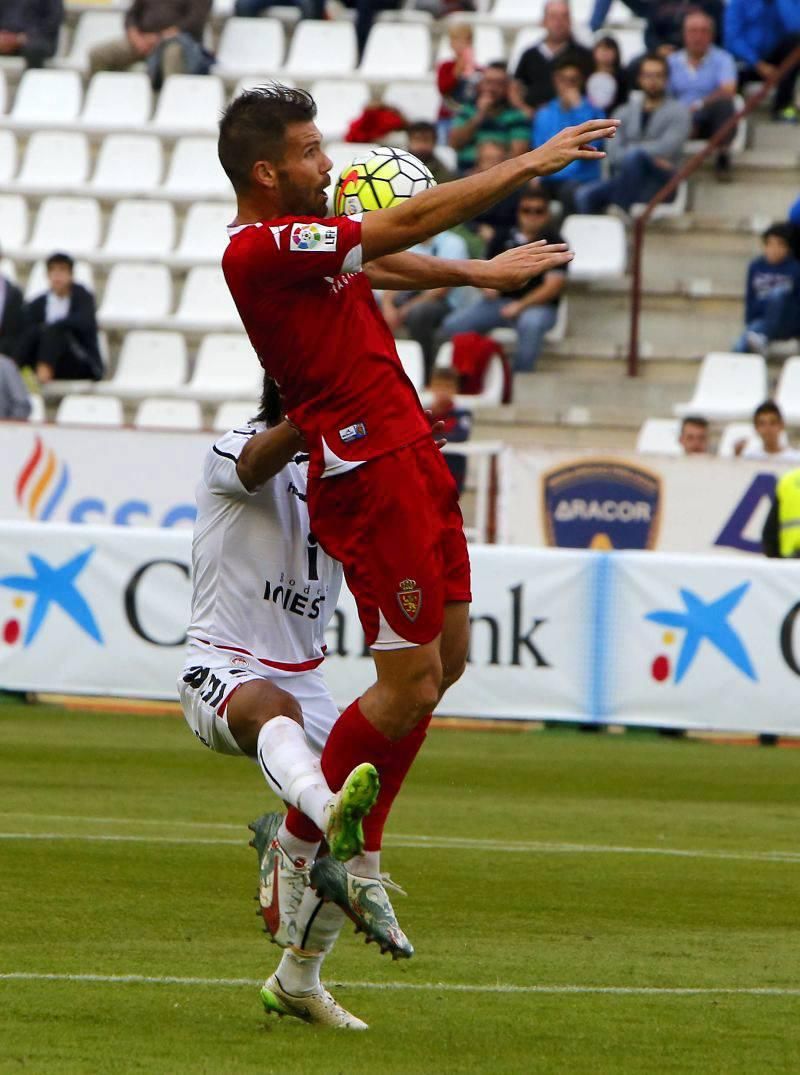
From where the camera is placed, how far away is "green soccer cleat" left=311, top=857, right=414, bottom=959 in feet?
16.5

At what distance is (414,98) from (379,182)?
51.1 feet

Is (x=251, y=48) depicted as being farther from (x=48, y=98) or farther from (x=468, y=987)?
(x=468, y=987)

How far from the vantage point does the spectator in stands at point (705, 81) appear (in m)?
19.2

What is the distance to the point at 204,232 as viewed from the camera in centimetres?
2044

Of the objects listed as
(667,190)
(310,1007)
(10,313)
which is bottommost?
(310,1007)

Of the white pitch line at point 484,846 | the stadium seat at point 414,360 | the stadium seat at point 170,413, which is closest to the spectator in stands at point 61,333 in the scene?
the stadium seat at point 170,413

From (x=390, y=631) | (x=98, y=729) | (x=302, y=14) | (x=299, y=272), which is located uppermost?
(x=302, y=14)

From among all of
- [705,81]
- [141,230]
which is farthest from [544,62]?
[141,230]

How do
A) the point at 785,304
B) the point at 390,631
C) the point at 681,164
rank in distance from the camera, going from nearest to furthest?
1. the point at 390,631
2. the point at 785,304
3. the point at 681,164

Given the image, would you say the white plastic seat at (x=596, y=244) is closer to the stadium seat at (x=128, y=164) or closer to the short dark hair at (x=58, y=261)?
the short dark hair at (x=58, y=261)

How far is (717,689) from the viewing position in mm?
13273

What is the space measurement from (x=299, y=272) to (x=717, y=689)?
8.48 meters

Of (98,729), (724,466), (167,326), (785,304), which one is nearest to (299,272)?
(98,729)

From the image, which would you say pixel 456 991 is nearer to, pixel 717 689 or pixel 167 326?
pixel 717 689
